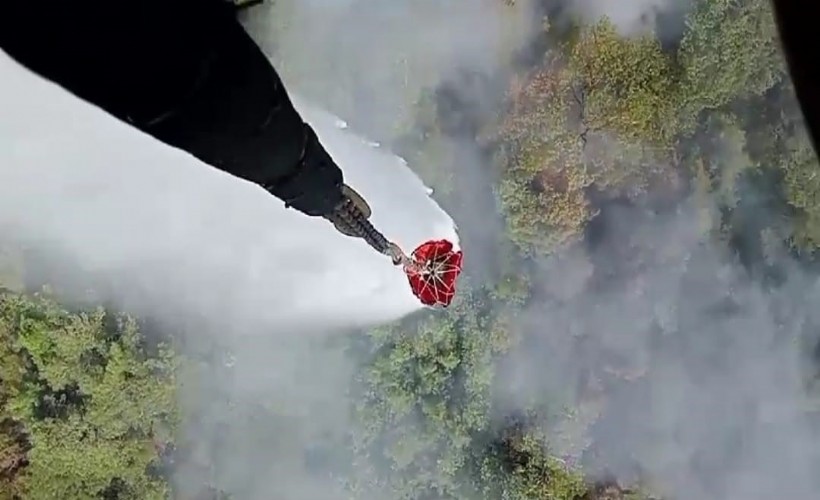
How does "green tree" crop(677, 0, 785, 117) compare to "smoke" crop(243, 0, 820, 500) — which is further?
"smoke" crop(243, 0, 820, 500)

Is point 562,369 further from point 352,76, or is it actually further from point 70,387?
point 70,387

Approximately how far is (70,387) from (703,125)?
2852 mm

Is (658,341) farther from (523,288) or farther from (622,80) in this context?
(622,80)

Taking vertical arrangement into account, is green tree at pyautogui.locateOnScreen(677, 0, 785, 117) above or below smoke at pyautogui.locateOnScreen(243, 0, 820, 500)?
above

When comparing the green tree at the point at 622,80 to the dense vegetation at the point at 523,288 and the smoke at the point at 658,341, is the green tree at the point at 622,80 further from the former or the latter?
the smoke at the point at 658,341

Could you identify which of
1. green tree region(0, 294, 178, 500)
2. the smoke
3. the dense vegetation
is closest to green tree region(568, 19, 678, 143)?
the dense vegetation

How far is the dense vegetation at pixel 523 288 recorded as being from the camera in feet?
12.0

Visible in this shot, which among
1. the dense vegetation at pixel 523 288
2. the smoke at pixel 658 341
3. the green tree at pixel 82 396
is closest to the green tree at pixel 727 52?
the dense vegetation at pixel 523 288

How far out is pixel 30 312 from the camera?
3732 mm

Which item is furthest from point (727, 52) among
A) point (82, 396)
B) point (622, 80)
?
point (82, 396)

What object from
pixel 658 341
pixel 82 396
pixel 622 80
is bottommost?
pixel 82 396

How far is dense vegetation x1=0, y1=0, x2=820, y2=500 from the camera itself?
3.67 meters

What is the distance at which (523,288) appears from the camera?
3.85m

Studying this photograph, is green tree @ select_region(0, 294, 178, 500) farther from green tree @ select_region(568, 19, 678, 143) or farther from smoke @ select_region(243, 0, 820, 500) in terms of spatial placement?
green tree @ select_region(568, 19, 678, 143)
